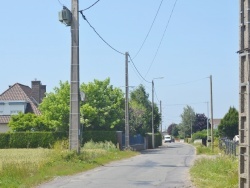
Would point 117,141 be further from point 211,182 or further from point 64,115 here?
point 211,182

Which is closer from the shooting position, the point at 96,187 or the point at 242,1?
the point at 242,1

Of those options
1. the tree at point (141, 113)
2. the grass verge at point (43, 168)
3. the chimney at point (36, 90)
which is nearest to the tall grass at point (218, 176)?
the grass verge at point (43, 168)

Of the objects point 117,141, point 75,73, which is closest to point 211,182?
point 75,73

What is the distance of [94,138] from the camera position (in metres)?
49.3

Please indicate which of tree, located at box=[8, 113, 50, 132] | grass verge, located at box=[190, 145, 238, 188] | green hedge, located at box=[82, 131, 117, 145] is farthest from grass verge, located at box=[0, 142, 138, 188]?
tree, located at box=[8, 113, 50, 132]

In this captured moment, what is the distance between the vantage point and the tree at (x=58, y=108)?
51.8 m

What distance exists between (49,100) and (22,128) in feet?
15.1

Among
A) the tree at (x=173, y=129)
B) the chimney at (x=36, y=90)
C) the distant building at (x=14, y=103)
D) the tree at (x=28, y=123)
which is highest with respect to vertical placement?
the chimney at (x=36, y=90)

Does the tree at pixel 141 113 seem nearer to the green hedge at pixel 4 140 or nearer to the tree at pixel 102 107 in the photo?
Result: the tree at pixel 102 107

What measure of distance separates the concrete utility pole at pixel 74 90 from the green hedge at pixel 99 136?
22.7 metres

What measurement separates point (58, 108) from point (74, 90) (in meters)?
27.1

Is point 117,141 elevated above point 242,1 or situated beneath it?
situated beneath

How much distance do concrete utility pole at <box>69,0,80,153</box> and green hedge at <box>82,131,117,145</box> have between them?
22.7m

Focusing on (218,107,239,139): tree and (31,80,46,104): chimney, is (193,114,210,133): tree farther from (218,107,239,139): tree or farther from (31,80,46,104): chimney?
(31,80,46,104): chimney
